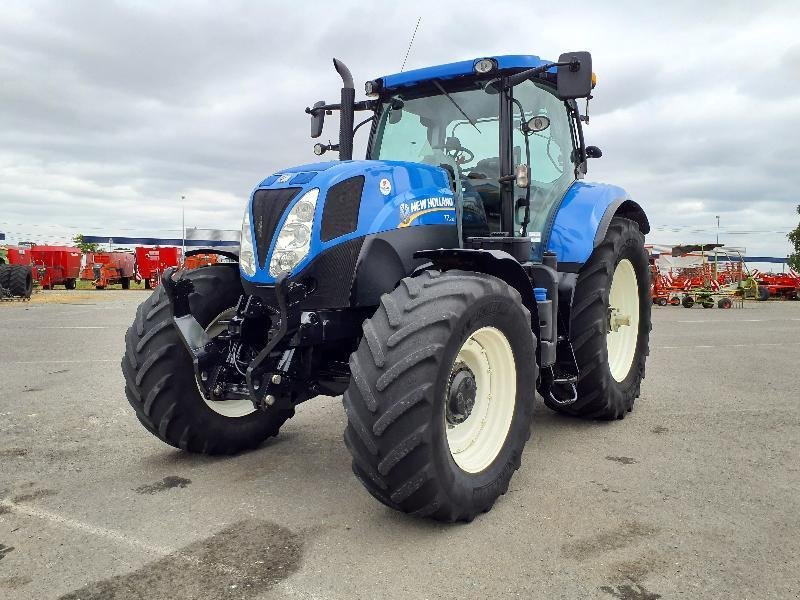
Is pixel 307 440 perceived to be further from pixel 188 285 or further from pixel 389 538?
pixel 389 538

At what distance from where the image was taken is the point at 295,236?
11.7ft

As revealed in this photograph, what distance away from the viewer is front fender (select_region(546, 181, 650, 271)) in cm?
482

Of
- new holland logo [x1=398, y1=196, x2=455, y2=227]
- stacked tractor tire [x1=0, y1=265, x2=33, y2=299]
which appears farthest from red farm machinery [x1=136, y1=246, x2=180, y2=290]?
new holland logo [x1=398, y1=196, x2=455, y2=227]

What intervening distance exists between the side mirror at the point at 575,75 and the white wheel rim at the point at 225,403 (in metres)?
2.47

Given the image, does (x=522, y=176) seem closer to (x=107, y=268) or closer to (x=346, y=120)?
(x=346, y=120)

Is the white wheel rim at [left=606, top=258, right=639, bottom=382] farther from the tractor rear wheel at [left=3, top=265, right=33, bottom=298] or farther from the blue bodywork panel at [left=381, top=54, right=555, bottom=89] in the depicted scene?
the tractor rear wheel at [left=3, top=265, right=33, bottom=298]

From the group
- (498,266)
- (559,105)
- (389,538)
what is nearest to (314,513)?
(389,538)

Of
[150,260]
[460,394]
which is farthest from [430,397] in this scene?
[150,260]

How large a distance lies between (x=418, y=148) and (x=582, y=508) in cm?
266

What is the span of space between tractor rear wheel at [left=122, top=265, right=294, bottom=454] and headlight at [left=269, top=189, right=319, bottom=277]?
0.77 meters

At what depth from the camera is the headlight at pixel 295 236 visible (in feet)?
11.6

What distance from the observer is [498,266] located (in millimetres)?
3826

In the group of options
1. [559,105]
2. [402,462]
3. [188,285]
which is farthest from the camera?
[559,105]

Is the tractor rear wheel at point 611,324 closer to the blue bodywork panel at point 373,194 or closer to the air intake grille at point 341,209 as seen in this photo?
the blue bodywork panel at point 373,194
